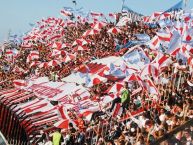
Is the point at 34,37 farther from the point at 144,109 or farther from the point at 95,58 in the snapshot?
the point at 144,109

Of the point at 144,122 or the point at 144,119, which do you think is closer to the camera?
the point at 144,122

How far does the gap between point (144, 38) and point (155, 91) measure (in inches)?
479

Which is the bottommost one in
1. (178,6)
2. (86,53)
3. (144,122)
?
(144,122)

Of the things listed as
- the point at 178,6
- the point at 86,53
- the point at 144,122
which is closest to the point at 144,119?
the point at 144,122

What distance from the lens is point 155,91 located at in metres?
20.5

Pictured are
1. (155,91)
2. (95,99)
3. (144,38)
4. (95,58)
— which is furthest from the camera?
(95,58)

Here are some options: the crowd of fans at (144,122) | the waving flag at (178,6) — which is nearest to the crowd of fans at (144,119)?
the crowd of fans at (144,122)

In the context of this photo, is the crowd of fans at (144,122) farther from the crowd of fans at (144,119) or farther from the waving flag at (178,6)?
the waving flag at (178,6)

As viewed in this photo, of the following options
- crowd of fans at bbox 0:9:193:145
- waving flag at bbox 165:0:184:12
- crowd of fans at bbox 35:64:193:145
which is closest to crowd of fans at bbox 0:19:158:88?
waving flag at bbox 165:0:184:12

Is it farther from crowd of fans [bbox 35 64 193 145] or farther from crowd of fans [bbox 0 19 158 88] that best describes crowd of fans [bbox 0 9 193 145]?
crowd of fans [bbox 0 19 158 88]

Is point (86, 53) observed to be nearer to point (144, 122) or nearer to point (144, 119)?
point (144, 119)

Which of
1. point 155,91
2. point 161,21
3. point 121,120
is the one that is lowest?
point 121,120

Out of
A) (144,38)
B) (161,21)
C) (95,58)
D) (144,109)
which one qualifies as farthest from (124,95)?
(161,21)

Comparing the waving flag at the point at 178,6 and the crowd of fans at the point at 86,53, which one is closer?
the crowd of fans at the point at 86,53
